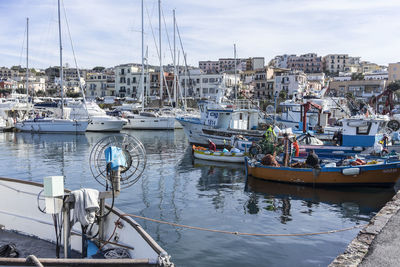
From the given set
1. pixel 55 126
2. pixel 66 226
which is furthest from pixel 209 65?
pixel 66 226

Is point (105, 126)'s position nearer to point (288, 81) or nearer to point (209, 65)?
point (288, 81)

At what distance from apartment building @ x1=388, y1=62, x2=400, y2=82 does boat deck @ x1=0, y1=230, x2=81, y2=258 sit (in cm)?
8948

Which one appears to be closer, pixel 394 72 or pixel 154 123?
pixel 154 123

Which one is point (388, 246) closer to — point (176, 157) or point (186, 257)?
point (186, 257)

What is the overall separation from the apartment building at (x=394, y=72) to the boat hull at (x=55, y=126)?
71.3m

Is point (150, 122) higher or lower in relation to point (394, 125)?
lower

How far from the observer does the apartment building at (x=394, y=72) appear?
82.1 meters

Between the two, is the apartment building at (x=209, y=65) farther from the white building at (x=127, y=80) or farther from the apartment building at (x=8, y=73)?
the apartment building at (x=8, y=73)

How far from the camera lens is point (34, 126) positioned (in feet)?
143

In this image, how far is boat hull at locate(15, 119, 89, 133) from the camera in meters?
42.2

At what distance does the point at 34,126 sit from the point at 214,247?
39977 mm

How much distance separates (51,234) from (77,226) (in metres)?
0.82

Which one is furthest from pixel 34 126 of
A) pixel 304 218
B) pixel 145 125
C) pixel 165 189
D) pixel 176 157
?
pixel 304 218

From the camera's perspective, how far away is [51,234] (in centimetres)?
801
